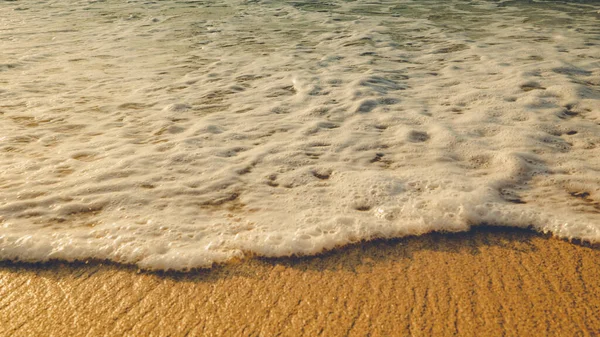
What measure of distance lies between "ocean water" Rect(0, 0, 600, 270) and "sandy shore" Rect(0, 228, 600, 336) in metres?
0.12

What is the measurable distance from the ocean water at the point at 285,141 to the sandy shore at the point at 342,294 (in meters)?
0.12

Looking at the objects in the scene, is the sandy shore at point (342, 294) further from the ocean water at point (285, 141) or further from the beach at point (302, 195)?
the ocean water at point (285, 141)

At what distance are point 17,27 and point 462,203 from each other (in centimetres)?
840

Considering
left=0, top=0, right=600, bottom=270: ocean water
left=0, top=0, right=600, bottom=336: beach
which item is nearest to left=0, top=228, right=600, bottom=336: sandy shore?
left=0, top=0, right=600, bottom=336: beach

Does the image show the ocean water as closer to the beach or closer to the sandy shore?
the beach

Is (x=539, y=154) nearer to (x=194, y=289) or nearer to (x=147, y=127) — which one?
(x=194, y=289)

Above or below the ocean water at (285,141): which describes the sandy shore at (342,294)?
below

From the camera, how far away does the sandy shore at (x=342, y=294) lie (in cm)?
178

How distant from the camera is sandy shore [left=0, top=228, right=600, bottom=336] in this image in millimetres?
1779

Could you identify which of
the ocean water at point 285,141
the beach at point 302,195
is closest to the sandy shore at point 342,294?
the beach at point 302,195

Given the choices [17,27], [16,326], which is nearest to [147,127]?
[16,326]

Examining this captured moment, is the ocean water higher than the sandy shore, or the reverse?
the ocean water

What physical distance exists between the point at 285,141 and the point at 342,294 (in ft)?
5.66

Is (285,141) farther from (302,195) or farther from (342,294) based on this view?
(342,294)
